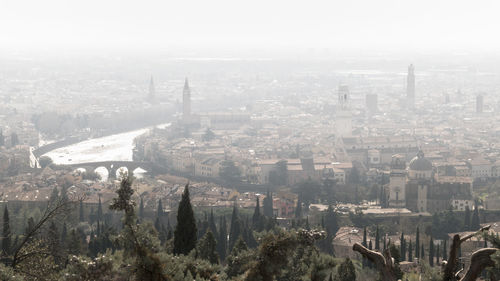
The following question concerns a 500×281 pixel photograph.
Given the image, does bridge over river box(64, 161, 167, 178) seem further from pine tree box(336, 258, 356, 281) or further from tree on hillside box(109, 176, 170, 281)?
tree on hillside box(109, 176, 170, 281)

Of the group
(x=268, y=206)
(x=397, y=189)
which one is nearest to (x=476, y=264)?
(x=268, y=206)

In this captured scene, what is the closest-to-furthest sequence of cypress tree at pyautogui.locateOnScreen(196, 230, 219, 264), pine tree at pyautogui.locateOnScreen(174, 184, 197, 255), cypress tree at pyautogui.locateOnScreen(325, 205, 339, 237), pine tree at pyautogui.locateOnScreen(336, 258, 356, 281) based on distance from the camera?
pine tree at pyautogui.locateOnScreen(174, 184, 197, 255)
pine tree at pyautogui.locateOnScreen(336, 258, 356, 281)
cypress tree at pyautogui.locateOnScreen(196, 230, 219, 264)
cypress tree at pyautogui.locateOnScreen(325, 205, 339, 237)

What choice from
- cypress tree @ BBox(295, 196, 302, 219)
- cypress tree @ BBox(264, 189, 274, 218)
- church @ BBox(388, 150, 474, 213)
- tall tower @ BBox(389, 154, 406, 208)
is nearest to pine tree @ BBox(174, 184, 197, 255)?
cypress tree @ BBox(295, 196, 302, 219)

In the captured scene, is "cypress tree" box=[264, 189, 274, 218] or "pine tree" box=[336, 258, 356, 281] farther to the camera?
"cypress tree" box=[264, 189, 274, 218]

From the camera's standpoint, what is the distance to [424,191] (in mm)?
30406

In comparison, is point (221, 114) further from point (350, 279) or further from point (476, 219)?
point (350, 279)

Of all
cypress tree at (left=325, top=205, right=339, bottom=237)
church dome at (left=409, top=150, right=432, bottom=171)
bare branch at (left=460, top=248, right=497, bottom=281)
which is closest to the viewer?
bare branch at (left=460, top=248, right=497, bottom=281)

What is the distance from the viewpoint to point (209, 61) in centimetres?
13675

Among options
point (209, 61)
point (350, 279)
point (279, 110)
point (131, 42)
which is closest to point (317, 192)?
point (350, 279)

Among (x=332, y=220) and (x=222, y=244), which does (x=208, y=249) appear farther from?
(x=332, y=220)

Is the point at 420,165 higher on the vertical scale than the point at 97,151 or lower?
higher

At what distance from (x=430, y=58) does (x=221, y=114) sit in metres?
75.2

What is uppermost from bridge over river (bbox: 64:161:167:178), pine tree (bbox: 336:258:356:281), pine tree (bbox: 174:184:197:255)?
pine tree (bbox: 174:184:197:255)

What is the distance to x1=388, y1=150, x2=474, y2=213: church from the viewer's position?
97.6 ft
